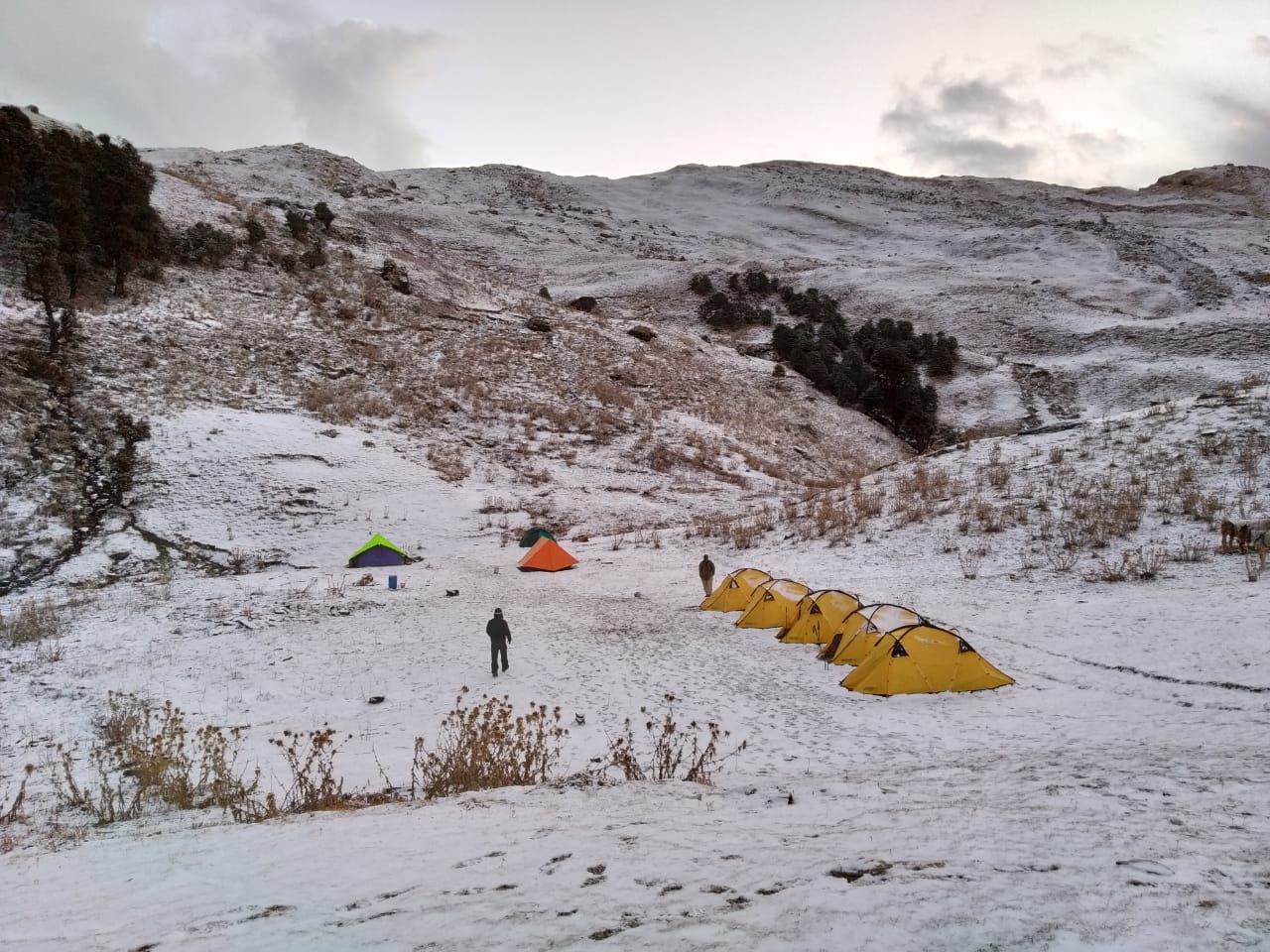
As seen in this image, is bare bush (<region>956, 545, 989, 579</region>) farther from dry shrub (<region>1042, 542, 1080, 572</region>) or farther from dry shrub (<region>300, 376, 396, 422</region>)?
dry shrub (<region>300, 376, 396, 422</region>)

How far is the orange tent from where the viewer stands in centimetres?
1920

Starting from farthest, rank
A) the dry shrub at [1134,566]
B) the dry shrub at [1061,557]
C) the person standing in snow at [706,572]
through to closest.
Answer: the person standing in snow at [706,572], the dry shrub at [1061,557], the dry shrub at [1134,566]

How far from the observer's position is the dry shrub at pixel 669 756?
5.86 metres

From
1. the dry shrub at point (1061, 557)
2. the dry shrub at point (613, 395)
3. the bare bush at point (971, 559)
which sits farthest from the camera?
the dry shrub at point (613, 395)

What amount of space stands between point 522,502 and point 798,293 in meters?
37.8

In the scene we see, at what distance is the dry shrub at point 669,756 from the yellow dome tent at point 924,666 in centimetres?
267

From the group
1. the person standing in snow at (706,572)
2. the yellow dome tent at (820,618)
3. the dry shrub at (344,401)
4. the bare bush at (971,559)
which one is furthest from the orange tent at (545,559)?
the dry shrub at (344,401)

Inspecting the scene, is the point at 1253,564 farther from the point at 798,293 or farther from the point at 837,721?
the point at 798,293

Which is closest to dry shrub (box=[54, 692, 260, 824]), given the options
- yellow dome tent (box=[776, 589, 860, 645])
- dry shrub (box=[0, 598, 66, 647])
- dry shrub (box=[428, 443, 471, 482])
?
dry shrub (box=[0, 598, 66, 647])

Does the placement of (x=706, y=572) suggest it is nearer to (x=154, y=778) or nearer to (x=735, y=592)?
(x=735, y=592)

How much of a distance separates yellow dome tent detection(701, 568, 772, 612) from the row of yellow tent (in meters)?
0.63

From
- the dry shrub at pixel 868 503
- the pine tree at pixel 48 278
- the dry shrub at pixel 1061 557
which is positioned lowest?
the dry shrub at pixel 1061 557

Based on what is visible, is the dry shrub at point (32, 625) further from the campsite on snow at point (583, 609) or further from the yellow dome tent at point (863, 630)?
the yellow dome tent at point (863, 630)

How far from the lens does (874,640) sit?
33.7 ft
